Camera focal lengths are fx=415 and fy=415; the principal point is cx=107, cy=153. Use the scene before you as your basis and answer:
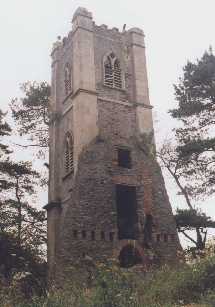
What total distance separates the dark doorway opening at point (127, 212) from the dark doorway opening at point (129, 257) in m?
0.82

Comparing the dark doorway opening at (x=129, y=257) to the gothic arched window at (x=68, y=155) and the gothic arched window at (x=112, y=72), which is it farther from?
the gothic arched window at (x=112, y=72)

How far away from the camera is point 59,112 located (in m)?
23.8

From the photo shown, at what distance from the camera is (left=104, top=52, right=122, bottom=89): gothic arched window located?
902 inches

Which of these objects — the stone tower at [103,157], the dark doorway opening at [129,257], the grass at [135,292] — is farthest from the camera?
the dark doorway opening at [129,257]

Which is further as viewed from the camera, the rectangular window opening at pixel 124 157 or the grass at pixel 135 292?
the rectangular window opening at pixel 124 157

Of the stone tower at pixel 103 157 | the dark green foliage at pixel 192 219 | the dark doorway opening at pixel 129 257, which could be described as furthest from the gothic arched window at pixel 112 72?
the dark doorway opening at pixel 129 257

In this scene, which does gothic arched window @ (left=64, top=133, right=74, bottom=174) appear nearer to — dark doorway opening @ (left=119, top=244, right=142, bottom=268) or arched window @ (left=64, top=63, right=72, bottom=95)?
arched window @ (left=64, top=63, right=72, bottom=95)

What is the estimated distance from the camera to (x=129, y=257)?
18.9m

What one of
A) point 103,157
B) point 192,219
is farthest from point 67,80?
point 192,219

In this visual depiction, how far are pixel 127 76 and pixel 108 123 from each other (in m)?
3.74

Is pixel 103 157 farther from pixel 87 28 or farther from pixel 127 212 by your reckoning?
pixel 87 28

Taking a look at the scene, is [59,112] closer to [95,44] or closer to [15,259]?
[95,44]

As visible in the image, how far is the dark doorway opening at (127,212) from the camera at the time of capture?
66.3 ft

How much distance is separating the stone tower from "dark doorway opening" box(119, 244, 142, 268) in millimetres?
45
